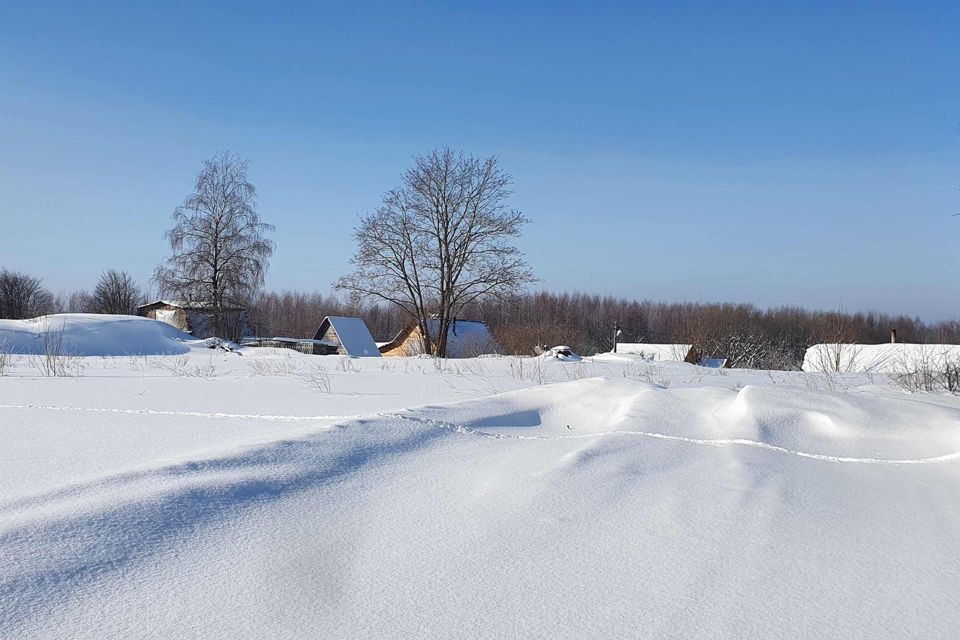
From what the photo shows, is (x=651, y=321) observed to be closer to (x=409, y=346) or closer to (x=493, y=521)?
(x=409, y=346)

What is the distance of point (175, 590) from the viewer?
176 centimetres

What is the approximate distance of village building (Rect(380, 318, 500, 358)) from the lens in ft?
101

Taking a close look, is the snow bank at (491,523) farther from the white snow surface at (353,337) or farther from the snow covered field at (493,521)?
the white snow surface at (353,337)

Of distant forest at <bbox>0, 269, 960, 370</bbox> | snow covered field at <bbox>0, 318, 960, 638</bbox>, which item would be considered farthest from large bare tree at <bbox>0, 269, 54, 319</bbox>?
snow covered field at <bbox>0, 318, 960, 638</bbox>

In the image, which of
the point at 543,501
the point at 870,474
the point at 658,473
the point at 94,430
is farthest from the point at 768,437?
the point at 94,430

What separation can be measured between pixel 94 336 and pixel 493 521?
17.5m

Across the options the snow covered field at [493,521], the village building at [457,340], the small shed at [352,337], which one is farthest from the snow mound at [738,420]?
the village building at [457,340]

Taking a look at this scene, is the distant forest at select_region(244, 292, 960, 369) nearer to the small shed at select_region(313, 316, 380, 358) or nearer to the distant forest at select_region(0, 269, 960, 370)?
the distant forest at select_region(0, 269, 960, 370)

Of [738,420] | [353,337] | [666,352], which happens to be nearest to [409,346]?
[353,337]

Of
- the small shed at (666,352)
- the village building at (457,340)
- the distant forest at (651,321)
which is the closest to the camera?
the small shed at (666,352)

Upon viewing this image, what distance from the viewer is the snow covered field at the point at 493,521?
5.70ft

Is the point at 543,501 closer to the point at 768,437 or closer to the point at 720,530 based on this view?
the point at 720,530

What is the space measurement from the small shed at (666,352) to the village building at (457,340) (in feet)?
24.3

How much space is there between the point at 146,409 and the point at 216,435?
138cm
